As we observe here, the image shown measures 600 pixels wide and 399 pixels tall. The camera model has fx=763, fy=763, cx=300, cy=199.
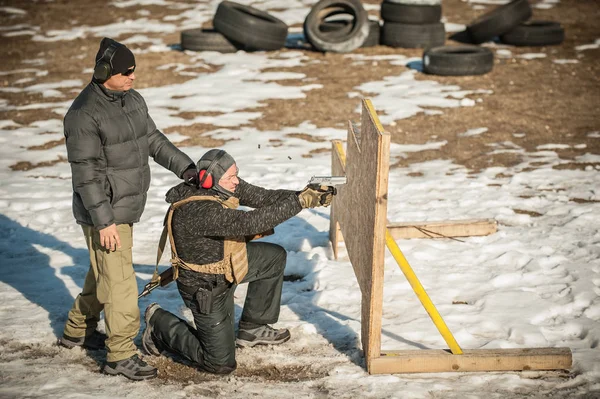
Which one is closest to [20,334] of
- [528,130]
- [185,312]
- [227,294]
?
[185,312]

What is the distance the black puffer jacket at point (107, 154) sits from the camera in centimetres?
457

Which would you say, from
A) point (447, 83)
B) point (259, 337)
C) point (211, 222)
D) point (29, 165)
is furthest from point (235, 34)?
point (211, 222)

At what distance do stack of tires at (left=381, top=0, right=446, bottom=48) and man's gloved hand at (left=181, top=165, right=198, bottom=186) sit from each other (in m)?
10.6

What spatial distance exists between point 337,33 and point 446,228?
344 inches

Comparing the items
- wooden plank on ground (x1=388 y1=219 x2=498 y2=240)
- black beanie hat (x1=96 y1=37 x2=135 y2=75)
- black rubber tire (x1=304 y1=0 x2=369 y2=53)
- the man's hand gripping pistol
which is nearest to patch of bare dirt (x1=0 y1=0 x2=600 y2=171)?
black rubber tire (x1=304 y1=0 x2=369 y2=53)

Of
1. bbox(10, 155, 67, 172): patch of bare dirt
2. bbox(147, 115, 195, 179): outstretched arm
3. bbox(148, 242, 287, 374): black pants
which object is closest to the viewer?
bbox(148, 242, 287, 374): black pants

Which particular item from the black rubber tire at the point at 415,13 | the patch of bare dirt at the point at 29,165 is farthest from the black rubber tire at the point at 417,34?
the patch of bare dirt at the point at 29,165

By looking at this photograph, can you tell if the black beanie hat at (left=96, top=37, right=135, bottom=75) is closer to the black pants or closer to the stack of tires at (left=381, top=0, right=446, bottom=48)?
the black pants

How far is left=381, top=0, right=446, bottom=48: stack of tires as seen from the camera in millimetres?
14969

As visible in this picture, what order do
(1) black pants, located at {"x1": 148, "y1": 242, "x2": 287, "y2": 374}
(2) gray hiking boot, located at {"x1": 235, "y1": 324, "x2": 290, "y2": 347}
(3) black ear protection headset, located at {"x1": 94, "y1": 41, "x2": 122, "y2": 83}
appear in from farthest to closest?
(2) gray hiking boot, located at {"x1": 235, "y1": 324, "x2": 290, "y2": 347} → (1) black pants, located at {"x1": 148, "y1": 242, "x2": 287, "y2": 374} → (3) black ear protection headset, located at {"x1": 94, "y1": 41, "x2": 122, "y2": 83}

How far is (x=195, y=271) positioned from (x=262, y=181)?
3.92 metres

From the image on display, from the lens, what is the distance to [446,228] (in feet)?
23.3

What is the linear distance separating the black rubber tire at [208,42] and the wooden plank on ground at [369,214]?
983 cm

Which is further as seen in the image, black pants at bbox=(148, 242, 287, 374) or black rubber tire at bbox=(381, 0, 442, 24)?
black rubber tire at bbox=(381, 0, 442, 24)
